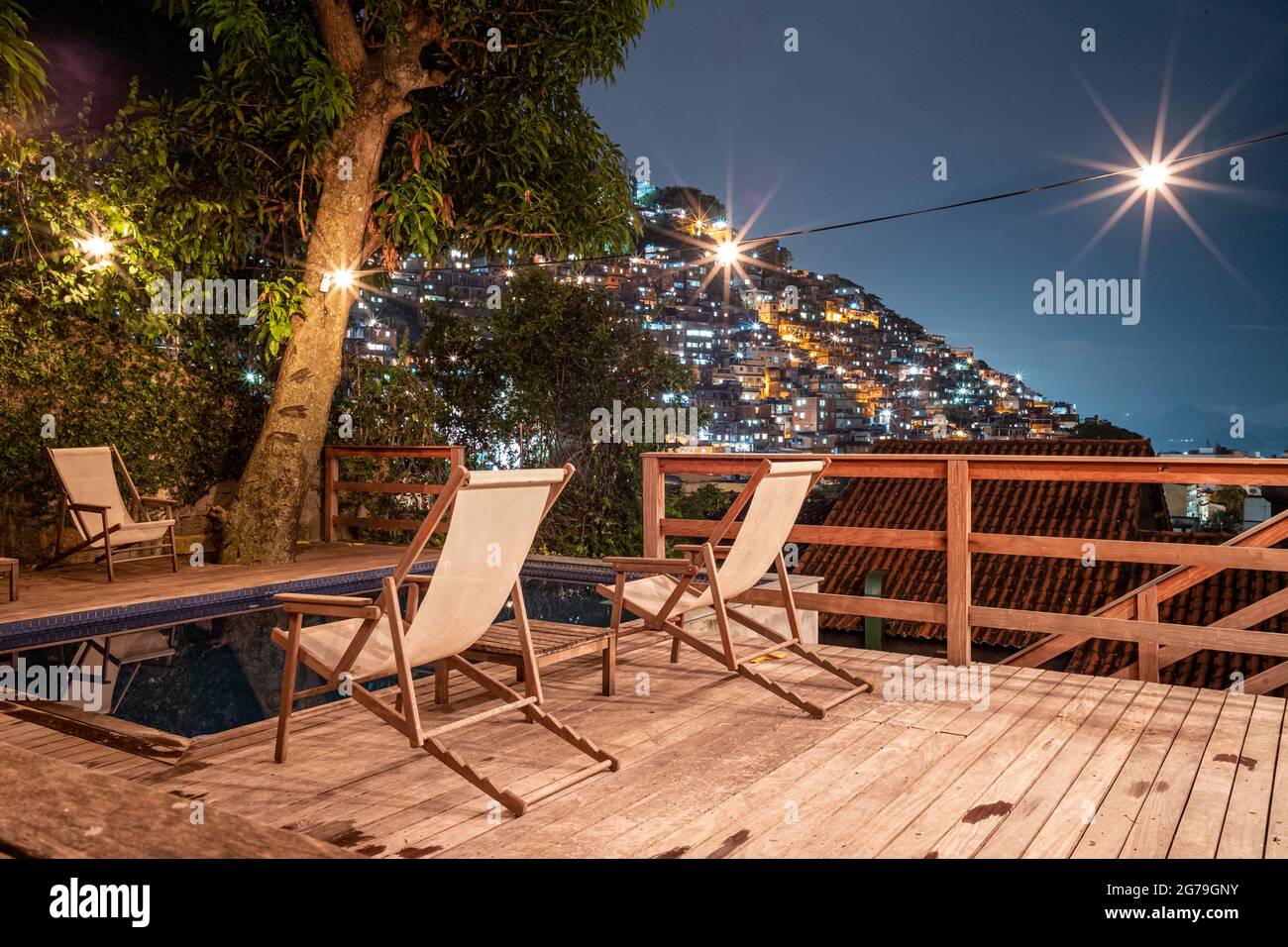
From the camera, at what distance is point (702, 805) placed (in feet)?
8.69

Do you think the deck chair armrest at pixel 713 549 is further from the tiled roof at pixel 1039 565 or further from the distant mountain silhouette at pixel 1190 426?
the distant mountain silhouette at pixel 1190 426

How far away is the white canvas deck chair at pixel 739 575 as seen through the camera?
364cm

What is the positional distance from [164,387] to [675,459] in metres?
5.25

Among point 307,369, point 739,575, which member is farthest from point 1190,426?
point 739,575

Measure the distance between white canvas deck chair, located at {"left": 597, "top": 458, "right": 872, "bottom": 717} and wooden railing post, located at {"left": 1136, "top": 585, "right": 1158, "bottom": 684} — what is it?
1276 millimetres

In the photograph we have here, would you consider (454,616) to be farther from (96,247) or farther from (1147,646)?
(96,247)

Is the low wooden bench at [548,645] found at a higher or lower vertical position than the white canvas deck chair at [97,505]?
lower

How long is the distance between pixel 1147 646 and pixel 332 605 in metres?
3.49

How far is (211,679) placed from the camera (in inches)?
180

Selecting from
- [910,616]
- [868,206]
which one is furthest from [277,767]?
[868,206]

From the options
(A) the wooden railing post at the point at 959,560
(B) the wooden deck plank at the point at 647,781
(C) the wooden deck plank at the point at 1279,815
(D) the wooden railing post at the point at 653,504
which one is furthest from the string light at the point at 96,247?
(C) the wooden deck plank at the point at 1279,815

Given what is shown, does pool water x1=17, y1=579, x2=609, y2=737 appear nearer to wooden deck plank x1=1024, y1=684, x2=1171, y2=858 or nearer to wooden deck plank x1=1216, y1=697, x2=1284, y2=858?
wooden deck plank x1=1024, y1=684, x2=1171, y2=858

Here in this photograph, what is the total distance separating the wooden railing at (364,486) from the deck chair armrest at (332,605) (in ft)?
18.3
